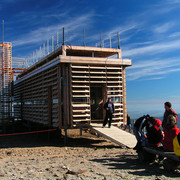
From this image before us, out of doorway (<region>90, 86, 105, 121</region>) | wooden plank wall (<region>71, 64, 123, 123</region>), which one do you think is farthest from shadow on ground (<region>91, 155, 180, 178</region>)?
doorway (<region>90, 86, 105, 121</region>)

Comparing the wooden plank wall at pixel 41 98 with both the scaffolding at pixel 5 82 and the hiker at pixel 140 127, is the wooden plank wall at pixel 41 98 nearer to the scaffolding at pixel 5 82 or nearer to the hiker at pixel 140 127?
the scaffolding at pixel 5 82

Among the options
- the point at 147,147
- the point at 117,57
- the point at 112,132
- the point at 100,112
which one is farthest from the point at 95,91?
the point at 147,147

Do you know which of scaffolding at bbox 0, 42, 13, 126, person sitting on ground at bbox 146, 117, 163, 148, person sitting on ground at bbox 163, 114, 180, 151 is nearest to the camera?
person sitting on ground at bbox 163, 114, 180, 151

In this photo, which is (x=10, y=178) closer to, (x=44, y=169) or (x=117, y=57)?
(x=44, y=169)

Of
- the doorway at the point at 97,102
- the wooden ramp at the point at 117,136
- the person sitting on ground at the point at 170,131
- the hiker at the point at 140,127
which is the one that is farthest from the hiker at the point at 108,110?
the person sitting on ground at the point at 170,131

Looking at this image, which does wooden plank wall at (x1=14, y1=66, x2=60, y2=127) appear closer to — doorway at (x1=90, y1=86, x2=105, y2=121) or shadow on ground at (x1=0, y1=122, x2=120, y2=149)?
shadow on ground at (x1=0, y1=122, x2=120, y2=149)

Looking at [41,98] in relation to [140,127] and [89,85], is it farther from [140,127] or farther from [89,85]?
[140,127]

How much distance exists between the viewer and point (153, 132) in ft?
24.1

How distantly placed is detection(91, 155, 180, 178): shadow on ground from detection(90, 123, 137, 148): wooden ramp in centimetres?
201

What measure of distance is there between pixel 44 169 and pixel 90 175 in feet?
4.95

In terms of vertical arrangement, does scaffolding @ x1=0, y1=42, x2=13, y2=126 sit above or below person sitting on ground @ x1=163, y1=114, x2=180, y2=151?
above

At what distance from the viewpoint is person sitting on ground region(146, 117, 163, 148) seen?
7.30 m

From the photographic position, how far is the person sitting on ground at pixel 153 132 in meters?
7.30

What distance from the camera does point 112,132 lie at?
1178 centimetres
